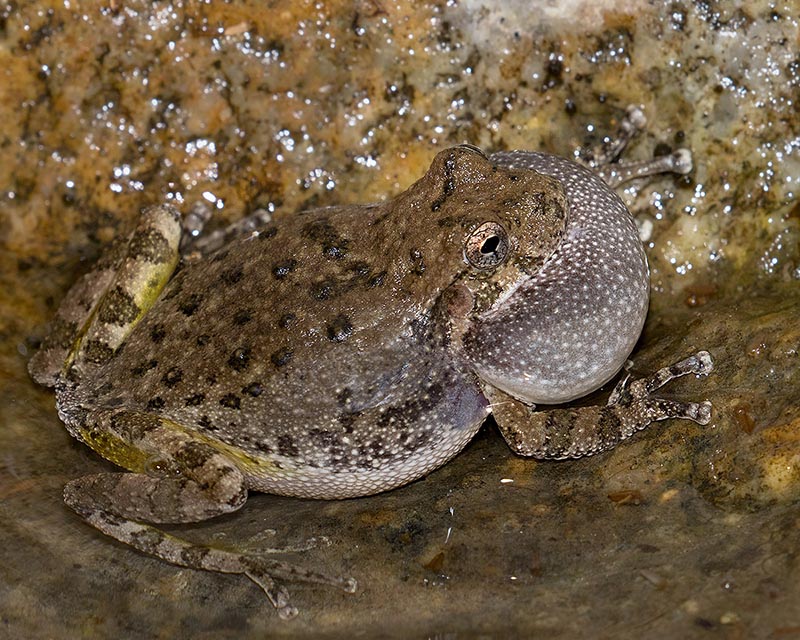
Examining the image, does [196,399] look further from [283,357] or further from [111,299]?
[111,299]

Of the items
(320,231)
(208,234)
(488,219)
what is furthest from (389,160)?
(488,219)

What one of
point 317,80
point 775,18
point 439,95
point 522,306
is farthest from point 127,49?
point 775,18

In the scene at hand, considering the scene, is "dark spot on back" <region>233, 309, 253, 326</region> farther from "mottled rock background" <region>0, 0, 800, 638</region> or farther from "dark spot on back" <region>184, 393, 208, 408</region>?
"mottled rock background" <region>0, 0, 800, 638</region>

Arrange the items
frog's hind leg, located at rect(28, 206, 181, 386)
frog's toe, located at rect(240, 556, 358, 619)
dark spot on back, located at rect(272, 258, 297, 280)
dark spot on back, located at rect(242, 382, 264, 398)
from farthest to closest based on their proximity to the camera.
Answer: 1. frog's hind leg, located at rect(28, 206, 181, 386)
2. dark spot on back, located at rect(272, 258, 297, 280)
3. dark spot on back, located at rect(242, 382, 264, 398)
4. frog's toe, located at rect(240, 556, 358, 619)

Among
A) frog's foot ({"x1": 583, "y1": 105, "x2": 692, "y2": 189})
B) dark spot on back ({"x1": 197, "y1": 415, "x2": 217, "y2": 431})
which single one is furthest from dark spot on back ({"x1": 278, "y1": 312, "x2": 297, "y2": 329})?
frog's foot ({"x1": 583, "y1": 105, "x2": 692, "y2": 189})

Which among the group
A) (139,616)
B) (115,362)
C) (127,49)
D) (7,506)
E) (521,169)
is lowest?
(139,616)

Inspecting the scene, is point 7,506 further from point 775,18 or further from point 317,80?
point 775,18
